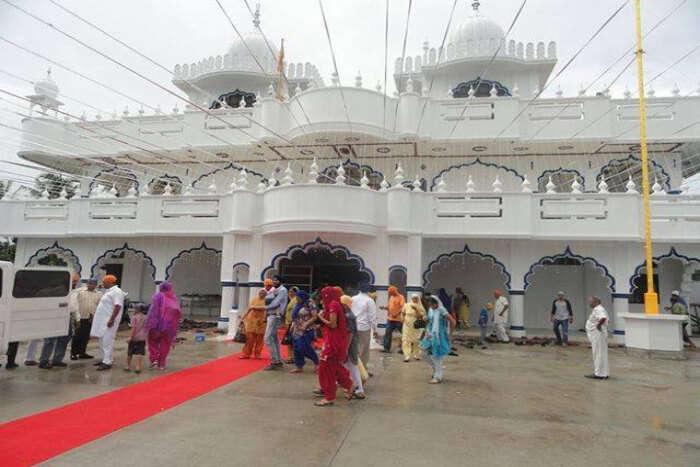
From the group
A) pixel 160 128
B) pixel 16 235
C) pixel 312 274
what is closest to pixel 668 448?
pixel 312 274

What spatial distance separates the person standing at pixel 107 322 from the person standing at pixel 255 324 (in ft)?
7.47

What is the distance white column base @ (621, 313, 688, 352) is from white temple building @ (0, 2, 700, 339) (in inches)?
88.5

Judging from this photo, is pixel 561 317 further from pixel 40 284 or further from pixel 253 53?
pixel 253 53

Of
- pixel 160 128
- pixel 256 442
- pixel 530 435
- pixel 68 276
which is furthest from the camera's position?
pixel 160 128

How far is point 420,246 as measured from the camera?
12922mm

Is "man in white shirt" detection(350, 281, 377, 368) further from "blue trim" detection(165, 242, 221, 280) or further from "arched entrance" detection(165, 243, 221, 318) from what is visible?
"arched entrance" detection(165, 243, 221, 318)

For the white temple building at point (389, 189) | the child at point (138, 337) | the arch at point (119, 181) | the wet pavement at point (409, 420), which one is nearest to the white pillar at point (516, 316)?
the white temple building at point (389, 189)

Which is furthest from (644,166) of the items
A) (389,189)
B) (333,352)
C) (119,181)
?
(119,181)

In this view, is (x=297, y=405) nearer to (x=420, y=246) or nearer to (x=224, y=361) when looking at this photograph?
(x=224, y=361)

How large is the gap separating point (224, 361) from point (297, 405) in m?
3.63

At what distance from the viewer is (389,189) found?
12992 millimetres

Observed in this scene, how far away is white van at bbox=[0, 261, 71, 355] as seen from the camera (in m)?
6.79

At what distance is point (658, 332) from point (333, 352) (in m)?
8.69

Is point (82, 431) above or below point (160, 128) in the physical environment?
below
